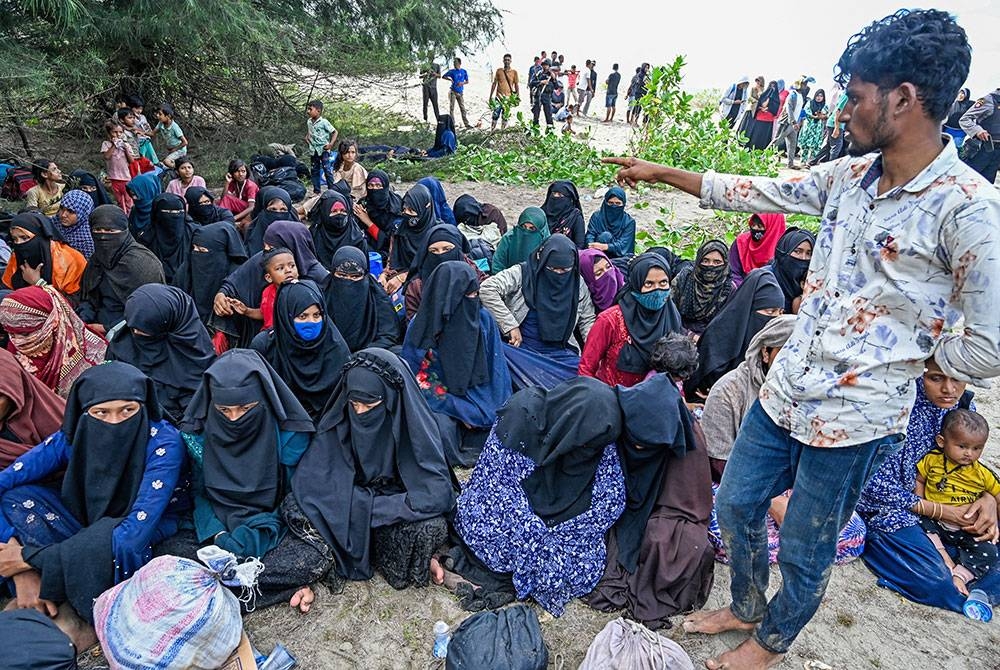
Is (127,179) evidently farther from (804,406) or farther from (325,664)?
→ (804,406)

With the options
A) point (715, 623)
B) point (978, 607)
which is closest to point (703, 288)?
point (978, 607)

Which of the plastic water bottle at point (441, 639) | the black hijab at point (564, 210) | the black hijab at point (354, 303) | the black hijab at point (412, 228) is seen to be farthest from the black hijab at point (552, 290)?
the plastic water bottle at point (441, 639)

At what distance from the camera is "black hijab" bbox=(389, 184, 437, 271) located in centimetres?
586

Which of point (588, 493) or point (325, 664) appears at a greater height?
point (588, 493)

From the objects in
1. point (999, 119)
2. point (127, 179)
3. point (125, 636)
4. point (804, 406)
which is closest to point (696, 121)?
point (999, 119)

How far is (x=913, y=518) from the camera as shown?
3205 mm

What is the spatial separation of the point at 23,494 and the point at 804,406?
2999 mm

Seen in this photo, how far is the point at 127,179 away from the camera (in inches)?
309

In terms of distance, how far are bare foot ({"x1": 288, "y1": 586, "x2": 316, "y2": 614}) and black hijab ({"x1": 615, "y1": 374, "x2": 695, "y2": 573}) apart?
1.36m

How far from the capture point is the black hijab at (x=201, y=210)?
6.27 meters

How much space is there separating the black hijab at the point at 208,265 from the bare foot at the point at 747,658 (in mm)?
4049

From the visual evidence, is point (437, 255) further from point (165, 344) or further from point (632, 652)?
point (632, 652)

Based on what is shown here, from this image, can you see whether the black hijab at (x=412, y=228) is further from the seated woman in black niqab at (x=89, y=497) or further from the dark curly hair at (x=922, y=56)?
the dark curly hair at (x=922, y=56)

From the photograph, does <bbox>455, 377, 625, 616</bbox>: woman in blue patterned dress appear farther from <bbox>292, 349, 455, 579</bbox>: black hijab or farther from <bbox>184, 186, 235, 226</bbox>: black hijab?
<bbox>184, 186, 235, 226</bbox>: black hijab
